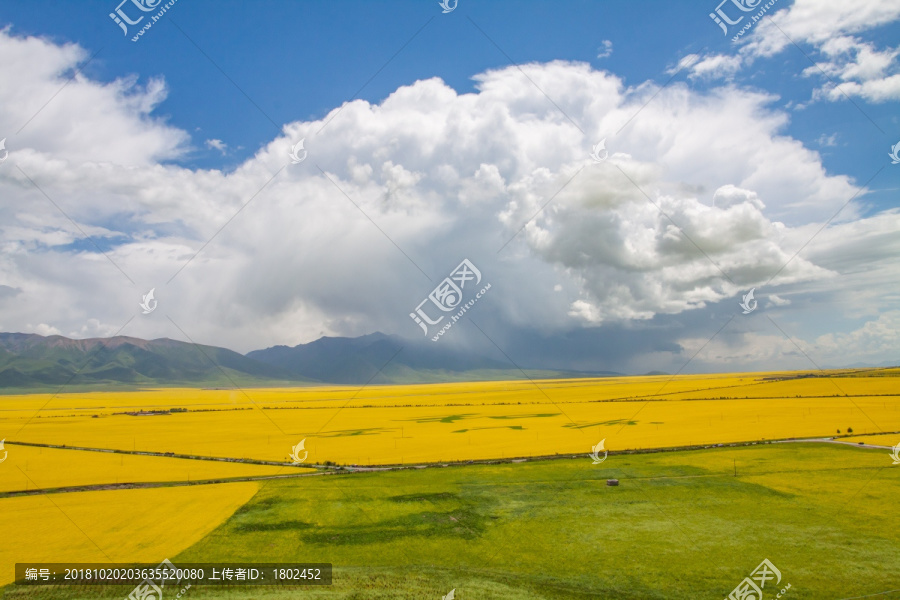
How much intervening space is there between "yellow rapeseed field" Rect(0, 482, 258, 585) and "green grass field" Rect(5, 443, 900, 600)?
1614mm

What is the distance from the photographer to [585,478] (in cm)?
3531

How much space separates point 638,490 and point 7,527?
3569 cm

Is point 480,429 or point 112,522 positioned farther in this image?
point 480,429

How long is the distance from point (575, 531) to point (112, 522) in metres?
24.7

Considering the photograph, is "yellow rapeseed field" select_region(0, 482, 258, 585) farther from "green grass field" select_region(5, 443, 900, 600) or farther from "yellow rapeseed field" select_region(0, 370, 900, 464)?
"yellow rapeseed field" select_region(0, 370, 900, 464)

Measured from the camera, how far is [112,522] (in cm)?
2734

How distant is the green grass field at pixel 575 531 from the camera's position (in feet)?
64.8

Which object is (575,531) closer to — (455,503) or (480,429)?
(455,503)

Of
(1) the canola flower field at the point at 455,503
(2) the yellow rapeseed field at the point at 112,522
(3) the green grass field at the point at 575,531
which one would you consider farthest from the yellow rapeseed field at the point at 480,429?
(2) the yellow rapeseed field at the point at 112,522

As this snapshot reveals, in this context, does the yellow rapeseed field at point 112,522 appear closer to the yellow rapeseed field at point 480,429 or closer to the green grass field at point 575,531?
the green grass field at point 575,531

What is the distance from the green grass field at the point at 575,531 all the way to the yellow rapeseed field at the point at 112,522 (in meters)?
1.61

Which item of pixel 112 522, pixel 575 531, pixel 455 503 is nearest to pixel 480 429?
pixel 455 503

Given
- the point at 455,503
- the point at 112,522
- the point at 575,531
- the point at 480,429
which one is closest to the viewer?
the point at 575,531

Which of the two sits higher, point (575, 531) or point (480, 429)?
point (480, 429)
